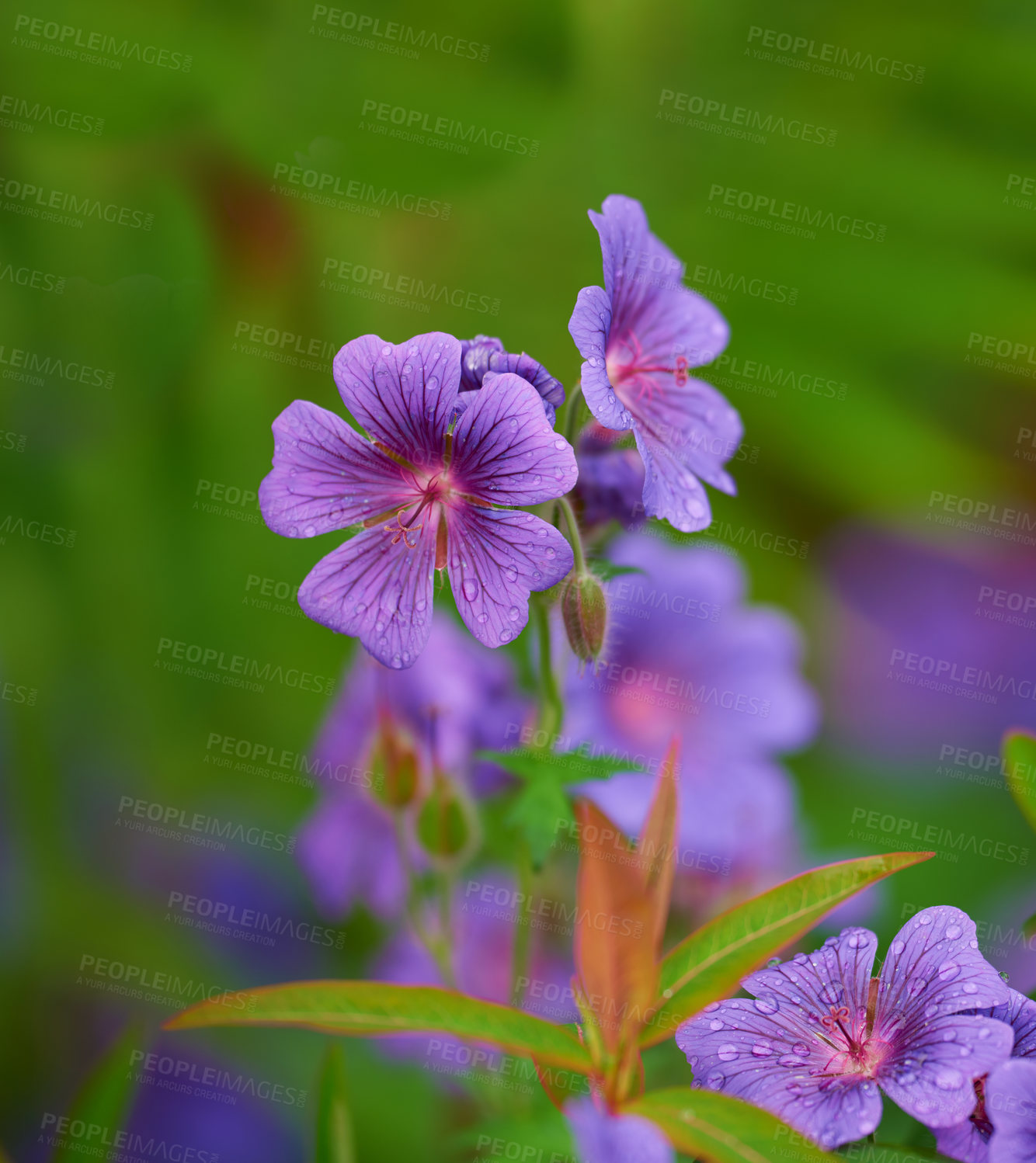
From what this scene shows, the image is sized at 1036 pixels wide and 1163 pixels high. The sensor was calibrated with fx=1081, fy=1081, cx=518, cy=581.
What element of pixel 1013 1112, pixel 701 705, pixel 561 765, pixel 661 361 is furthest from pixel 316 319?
pixel 1013 1112

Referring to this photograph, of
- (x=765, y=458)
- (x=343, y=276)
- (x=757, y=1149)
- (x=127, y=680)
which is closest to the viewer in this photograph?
(x=757, y=1149)

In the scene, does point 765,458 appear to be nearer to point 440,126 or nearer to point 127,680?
point 440,126

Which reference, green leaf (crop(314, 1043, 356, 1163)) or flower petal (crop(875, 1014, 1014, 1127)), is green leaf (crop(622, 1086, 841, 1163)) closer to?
flower petal (crop(875, 1014, 1014, 1127))

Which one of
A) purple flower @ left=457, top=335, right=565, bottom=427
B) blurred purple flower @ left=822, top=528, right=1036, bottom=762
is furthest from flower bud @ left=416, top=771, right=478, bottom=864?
blurred purple flower @ left=822, top=528, right=1036, bottom=762

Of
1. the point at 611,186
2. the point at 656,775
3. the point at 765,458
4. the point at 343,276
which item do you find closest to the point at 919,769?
the point at 765,458

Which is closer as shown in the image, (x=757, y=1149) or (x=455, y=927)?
(x=757, y=1149)

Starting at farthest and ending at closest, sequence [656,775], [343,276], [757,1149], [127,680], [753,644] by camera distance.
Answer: [343,276] < [127,680] < [753,644] < [656,775] < [757,1149]

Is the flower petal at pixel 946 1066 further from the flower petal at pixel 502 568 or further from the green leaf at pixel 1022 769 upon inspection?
the flower petal at pixel 502 568
